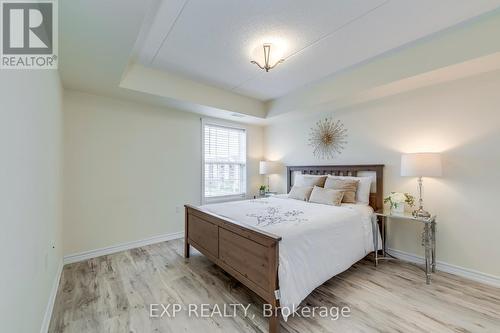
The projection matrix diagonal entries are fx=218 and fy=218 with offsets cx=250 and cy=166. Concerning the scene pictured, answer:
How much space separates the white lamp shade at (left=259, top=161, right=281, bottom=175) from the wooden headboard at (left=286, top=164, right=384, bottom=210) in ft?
1.09

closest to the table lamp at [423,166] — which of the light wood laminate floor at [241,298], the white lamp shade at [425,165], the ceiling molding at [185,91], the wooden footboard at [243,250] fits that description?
the white lamp shade at [425,165]

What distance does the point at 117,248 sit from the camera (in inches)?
129

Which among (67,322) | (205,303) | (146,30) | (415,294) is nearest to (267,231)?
(205,303)

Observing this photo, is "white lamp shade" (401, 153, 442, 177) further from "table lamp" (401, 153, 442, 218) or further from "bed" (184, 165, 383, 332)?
"bed" (184, 165, 383, 332)

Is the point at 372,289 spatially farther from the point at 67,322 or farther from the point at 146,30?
the point at 146,30

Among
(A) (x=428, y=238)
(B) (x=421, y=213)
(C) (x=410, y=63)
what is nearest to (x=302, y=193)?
(B) (x=421, y=213)

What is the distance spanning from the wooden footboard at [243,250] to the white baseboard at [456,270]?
2.30m

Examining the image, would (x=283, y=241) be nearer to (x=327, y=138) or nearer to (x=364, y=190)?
(x=364, y=190)

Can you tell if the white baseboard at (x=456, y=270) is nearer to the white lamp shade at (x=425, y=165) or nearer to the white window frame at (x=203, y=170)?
the white lamp shade at (x=425, y=165)

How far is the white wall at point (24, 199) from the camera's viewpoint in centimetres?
101

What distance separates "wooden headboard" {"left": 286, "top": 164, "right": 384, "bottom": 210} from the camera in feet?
10.5

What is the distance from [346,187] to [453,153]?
4.18 feet

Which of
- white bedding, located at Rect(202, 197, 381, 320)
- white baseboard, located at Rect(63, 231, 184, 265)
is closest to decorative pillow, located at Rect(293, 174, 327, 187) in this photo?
white bedding, located at Rect(202, 197, 381, 320)

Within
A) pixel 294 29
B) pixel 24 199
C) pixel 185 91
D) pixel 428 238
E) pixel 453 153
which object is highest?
pixel 294 29
